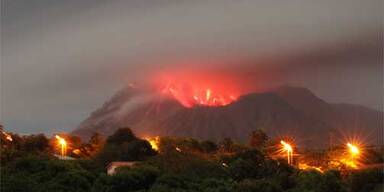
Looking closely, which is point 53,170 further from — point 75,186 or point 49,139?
point 49,139

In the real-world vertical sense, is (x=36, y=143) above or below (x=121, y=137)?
below

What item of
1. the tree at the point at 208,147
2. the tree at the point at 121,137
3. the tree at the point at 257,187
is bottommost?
the tree at the point at 257,187

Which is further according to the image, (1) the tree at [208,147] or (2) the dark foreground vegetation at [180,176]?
(1) the tree at [208,147]

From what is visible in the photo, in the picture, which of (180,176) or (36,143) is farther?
(36,143)

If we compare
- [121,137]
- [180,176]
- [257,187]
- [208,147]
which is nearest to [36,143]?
[121,137]

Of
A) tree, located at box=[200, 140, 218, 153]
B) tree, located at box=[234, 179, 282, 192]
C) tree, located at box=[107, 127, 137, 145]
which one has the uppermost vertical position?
tree, located at box=[107, 127, 137, 145]

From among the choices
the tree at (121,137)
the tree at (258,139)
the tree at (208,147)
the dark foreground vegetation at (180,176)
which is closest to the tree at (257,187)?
the dark foreground vegetation at (180,176)

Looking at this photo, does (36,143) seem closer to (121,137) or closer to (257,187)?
(121,137)

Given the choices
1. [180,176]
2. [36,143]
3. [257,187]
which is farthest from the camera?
[36,143]

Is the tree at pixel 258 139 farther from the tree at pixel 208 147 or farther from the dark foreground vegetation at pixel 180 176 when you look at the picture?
the dark foreground vegetation at pixel 180 176

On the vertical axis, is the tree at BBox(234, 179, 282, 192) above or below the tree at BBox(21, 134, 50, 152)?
below

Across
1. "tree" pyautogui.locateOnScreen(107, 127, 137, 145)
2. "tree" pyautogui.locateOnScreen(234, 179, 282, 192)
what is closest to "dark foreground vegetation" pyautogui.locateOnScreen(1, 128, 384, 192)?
"tree" pyautogui.locateOnScreen(234, 179, 282, 192)

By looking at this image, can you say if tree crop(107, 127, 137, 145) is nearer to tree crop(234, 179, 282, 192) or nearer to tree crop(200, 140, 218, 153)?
tree crop(200, 140, 218, 153)

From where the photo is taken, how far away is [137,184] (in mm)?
51500
